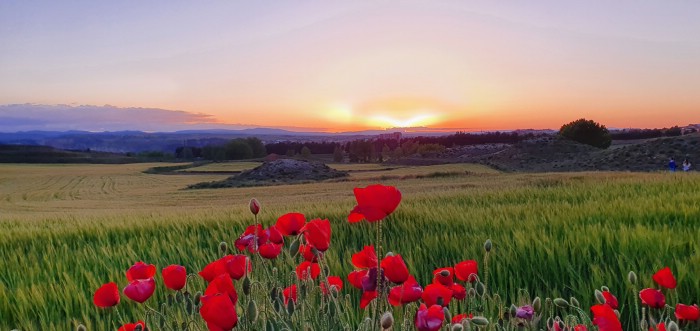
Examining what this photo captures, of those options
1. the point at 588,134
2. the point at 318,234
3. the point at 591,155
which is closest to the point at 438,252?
the point at 318,234

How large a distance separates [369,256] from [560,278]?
167 cm

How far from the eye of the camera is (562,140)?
172ft

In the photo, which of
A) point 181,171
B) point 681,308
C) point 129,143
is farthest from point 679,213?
point 129,143

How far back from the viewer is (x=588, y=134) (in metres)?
58.9

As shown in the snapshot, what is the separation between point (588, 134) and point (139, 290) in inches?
2531

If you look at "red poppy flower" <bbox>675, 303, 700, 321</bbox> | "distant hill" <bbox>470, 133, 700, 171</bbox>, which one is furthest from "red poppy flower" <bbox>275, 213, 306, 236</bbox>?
"distant hill" <bbox>470, 133, 700, 171</bbox>

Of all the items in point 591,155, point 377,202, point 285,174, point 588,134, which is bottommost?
point 285,174

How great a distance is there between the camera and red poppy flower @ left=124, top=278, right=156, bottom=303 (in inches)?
58.0

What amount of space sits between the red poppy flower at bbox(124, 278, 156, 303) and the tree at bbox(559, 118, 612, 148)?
6286 centimetres

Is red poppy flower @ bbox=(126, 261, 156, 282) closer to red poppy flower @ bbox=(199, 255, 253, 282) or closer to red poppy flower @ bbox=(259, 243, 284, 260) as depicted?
red poppy flower @ bbox=(199, 255, 253, 282)

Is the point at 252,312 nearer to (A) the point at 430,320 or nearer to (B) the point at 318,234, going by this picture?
(B) the point at 318,234

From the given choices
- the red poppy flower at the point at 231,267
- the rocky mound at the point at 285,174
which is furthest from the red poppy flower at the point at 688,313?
the rocky mound at the point at 285,174

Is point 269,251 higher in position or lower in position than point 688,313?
higher

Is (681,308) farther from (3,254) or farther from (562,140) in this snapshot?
(562,140)
